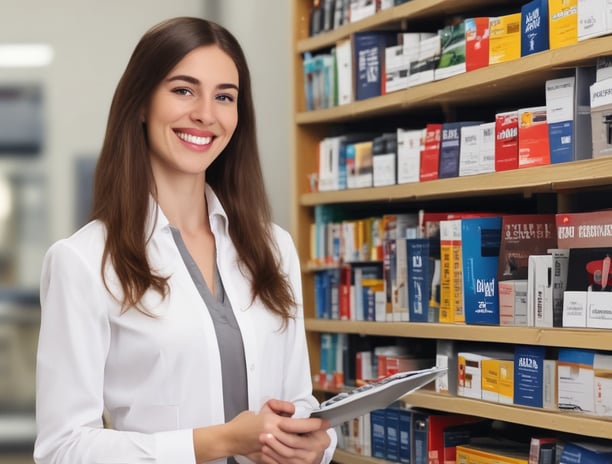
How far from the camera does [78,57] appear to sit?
565 centimetres

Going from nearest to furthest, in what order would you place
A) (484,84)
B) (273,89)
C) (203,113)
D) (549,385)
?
(203,113) → (549,385) → (484,84) → (273,89)

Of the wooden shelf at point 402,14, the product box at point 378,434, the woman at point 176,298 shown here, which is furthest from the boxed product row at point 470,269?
the woman at point 176,298

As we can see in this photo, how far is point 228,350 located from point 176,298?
0.58 feet

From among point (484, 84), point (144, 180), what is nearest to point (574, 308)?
point (484, 84)

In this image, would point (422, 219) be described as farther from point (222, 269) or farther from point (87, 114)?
point (87, 114)

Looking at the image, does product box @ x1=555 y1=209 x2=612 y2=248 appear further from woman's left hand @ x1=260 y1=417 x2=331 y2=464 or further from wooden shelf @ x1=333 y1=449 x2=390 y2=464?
wooden shelf @ x1=333 y1=449 x2=390 y2=464

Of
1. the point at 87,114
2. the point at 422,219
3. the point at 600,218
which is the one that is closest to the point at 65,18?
the point at 87,114

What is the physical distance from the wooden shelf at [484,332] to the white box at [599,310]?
2 cm

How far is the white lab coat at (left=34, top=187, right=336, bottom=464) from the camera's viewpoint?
88.8 inches

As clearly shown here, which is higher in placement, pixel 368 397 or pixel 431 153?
pixel 431 153

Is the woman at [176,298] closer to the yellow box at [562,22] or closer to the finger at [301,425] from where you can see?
the finger at [301,425]

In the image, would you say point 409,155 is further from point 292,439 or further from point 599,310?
point 292,439

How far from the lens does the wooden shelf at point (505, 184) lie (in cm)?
283

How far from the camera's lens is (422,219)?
11.8 feet
